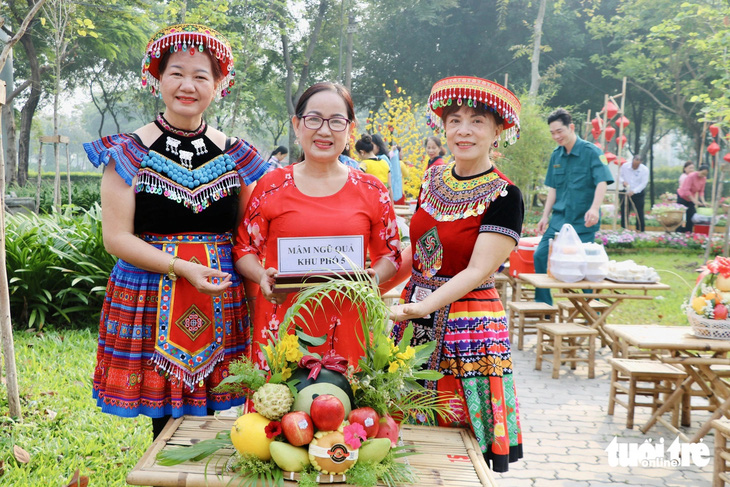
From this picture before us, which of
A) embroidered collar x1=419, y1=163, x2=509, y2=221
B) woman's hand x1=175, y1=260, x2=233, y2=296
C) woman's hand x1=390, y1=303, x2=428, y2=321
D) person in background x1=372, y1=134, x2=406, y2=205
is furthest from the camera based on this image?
person in background x1=372, y1=134, x2=406, y2=205

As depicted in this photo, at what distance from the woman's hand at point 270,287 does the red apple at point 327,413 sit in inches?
23.7

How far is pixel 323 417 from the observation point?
152 centimetres

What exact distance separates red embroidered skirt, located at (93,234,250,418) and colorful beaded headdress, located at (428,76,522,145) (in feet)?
3.38

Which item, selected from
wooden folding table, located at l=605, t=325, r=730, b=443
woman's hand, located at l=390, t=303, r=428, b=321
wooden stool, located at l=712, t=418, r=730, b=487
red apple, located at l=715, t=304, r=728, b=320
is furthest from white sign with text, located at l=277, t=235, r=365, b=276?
red apple, located at l=715, t=304, r=728, b=320

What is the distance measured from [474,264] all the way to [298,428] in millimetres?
918

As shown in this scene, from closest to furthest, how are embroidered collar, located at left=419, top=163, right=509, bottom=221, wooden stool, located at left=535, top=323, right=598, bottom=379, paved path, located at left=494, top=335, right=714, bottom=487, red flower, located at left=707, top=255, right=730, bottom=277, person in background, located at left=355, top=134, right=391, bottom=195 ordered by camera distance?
embroidered collar, located at left=419, top=163, right=509, bottom=221, paved path, located at left=494, top=335, right=714, bottom=487, red flower, located at left=707, top=255, right=730, bottom=277, wooden stool, located at left=535, top=323, right=598, bottom=379, person in background, located at left=355, top=134, right=391, bottom=195

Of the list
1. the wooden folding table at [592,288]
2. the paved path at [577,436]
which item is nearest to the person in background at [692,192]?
the wooden folding table at [592,288]

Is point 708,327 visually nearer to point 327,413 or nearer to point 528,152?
point 327,413

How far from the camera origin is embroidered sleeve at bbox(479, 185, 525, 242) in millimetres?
2135

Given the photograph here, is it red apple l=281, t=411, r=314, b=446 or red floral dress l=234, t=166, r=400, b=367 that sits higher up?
red floral dress l=234, t=166, r=400, b=367

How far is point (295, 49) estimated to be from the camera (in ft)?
85.5

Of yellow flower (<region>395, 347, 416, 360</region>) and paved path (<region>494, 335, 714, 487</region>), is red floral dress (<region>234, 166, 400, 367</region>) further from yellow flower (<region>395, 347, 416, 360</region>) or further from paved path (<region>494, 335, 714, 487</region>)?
paved path (<region>494, 335, 714, 487</region>)

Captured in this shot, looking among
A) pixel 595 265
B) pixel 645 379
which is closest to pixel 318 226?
pixel 645 379

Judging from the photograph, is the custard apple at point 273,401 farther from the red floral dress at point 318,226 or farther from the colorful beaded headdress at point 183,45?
the colorful beaded headdress at point 183,45
